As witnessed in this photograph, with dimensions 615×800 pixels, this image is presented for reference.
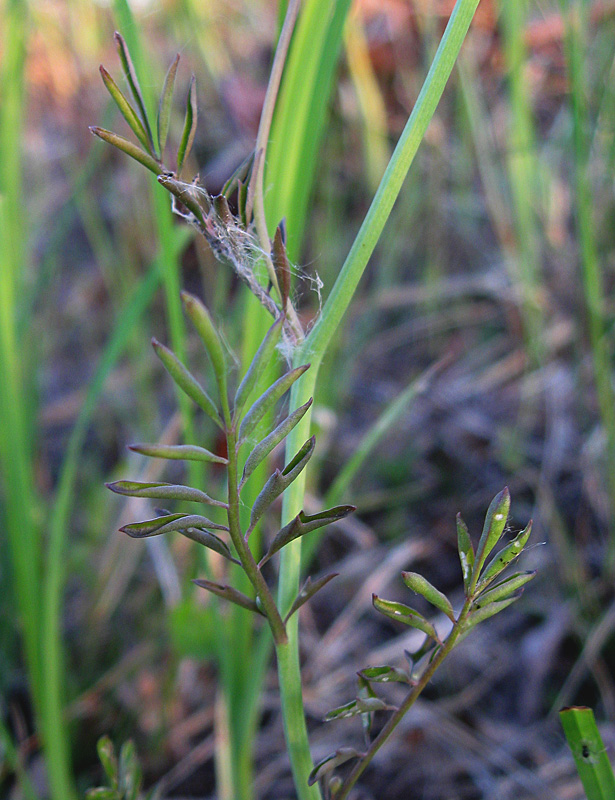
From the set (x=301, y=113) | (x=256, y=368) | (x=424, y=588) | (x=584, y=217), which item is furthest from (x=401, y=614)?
(x=584, y=217)

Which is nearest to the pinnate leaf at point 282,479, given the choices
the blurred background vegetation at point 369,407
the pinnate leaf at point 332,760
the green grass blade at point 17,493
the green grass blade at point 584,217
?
the pinnate leaf at point 332,760

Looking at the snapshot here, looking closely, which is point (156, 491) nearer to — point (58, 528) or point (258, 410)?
point (258, 410)

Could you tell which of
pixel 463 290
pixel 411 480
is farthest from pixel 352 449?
pixel 463 290

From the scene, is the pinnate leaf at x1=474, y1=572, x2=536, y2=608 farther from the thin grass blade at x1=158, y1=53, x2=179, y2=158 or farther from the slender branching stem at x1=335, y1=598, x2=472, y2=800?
the thin grass blade at x1=158, y1=53, x2=179, y2=158

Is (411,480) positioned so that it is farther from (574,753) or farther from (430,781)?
(574,753)

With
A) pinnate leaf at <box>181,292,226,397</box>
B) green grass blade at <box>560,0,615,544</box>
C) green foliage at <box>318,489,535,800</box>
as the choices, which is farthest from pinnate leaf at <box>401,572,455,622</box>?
green grass blade at <box>560,0,615,544</box>

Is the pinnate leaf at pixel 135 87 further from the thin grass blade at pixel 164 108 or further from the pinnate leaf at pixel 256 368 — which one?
the pinnate leaf at pixel 256 368
